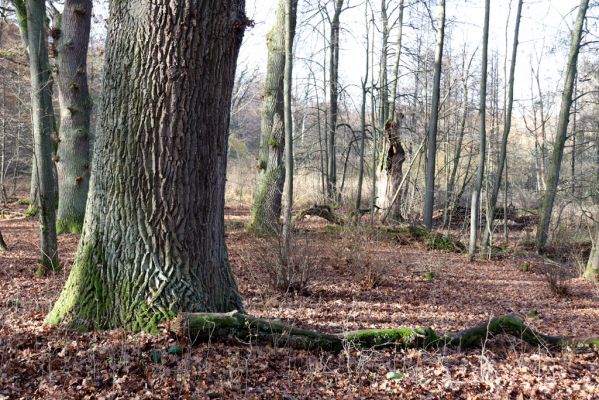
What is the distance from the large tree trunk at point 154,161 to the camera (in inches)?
148

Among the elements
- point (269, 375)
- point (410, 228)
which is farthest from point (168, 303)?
point (410, 228)

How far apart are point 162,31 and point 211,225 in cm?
160

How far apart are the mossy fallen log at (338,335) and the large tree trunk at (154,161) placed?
266 millimetres

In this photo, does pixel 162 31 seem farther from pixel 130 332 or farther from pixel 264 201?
pixel 264 201

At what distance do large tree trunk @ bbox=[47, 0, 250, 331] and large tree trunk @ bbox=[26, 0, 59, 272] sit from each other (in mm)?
2775

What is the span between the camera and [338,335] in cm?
404

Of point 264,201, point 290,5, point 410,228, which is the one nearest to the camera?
point 290,5

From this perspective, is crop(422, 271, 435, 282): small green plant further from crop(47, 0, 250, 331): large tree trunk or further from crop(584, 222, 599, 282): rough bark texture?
crop(47, 0, 250, 331): large tree trunk

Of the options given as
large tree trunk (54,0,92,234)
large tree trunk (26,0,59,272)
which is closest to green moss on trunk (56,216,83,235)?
large tree trunk (54,0,92,234)

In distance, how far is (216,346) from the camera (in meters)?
3.72

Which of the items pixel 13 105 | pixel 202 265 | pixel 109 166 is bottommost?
pixel 202 265

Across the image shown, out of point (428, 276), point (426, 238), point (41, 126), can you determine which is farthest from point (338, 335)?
point (426, 238)

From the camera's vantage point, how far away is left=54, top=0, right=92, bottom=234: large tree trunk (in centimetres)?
1024

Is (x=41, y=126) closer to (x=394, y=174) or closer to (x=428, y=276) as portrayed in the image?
(x=428, y=276)
